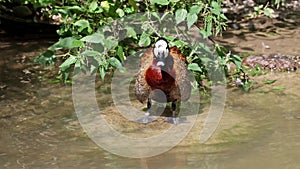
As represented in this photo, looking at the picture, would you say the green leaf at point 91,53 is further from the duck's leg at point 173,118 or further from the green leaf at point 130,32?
the duck's leg at point 173,118

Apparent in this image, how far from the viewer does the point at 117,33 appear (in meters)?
4.45

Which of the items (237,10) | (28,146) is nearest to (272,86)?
(28,146)

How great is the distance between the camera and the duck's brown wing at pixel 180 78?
4.13 m

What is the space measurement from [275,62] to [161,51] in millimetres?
1779

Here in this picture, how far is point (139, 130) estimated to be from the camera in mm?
4043

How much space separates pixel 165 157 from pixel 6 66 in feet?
8.03

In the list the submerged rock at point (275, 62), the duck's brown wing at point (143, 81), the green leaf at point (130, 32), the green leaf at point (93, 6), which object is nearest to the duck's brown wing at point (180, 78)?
the duck's brown wing at point (143, 81)

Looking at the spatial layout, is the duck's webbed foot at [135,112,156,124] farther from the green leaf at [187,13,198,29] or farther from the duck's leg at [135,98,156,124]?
the green leaf at [187,13,198,29]

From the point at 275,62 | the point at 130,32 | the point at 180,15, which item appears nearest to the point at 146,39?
the point at 130,32

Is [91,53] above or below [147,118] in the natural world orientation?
above

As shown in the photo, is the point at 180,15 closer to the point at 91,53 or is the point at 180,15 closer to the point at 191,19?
the point at 191,19

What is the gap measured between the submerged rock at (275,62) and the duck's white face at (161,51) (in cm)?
162

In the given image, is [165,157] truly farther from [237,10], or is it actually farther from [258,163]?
[237,10]

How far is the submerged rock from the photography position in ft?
17.3
